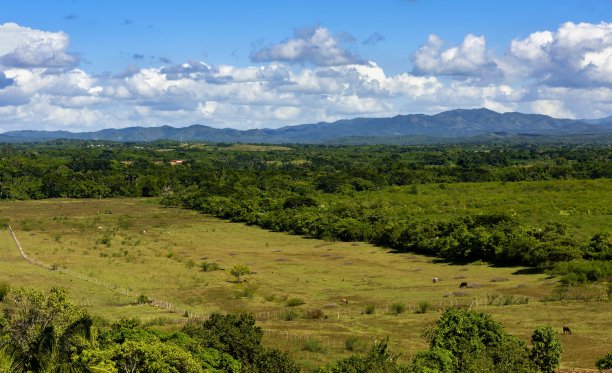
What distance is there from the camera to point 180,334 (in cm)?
2881

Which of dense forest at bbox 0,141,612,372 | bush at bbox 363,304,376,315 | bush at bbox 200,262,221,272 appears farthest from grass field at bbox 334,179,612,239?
bush at bbox 200,262,221,272

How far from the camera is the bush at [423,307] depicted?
157ft

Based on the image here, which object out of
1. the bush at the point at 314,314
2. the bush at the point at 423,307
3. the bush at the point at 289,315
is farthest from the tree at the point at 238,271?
the bush at the point at 423,307

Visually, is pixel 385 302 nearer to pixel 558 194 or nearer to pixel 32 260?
pixel 32 260

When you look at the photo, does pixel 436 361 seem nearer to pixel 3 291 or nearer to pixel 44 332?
pixel 44 332

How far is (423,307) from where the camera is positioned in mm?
47781

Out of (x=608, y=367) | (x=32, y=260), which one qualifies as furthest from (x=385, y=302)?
(x=32, y=260)

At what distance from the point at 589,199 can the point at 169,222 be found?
68.1 meters

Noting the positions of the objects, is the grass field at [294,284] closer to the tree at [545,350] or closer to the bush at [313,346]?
the bush at [313,346]

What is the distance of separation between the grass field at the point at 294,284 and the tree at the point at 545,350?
4309 mm

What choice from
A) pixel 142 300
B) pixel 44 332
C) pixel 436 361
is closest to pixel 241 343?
pixel 436 361

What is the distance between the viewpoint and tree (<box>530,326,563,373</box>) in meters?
30.3

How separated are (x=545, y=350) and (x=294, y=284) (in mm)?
32550

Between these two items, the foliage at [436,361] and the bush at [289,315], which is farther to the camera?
the bush at [289,315]
